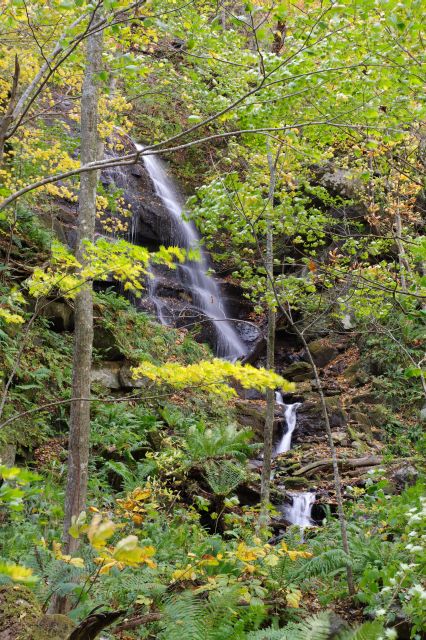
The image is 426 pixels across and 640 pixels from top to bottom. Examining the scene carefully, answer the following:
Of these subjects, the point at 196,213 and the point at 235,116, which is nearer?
the point at 235,116

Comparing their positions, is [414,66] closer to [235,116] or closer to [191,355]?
[235,116]

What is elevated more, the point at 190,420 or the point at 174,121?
the point at 174,121

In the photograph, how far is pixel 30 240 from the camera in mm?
9125

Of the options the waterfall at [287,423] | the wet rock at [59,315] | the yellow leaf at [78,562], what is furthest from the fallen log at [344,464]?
the yellow leaf at [78,562]

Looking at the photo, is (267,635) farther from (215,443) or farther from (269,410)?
(215,443)

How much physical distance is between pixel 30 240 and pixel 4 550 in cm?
608

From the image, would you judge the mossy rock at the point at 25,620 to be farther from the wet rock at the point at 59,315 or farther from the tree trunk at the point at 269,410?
the wet rock at the point at 59,315

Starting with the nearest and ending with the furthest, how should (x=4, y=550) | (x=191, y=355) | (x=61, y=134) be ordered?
(x=4, y=550)
(x=61, y=134)
(x=191, y=355)

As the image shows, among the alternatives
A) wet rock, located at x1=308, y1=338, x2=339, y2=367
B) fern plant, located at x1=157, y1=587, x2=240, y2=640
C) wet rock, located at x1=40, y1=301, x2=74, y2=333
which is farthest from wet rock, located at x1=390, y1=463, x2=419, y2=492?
wet rock, located at x1=308, y1=338, x2=339, y2=367

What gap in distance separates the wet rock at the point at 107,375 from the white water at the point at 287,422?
4223 millimetres

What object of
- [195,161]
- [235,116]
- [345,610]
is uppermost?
[195,161]

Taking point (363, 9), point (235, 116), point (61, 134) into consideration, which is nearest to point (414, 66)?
point (363, 9)

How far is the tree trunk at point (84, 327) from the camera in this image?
457 cm

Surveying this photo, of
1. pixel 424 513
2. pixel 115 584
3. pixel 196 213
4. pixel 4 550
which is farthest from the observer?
pixel 196 213
